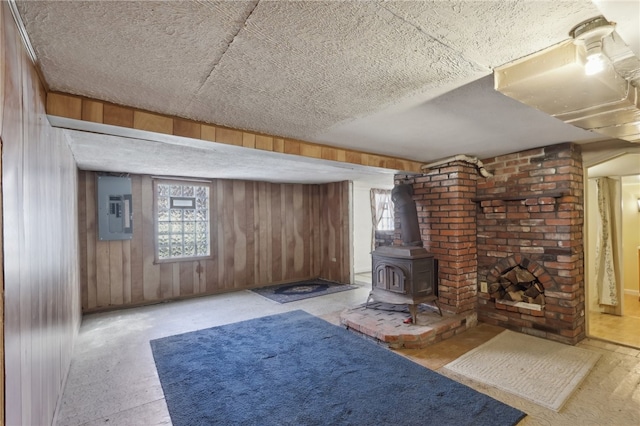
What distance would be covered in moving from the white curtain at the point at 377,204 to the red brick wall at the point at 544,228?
378 cm

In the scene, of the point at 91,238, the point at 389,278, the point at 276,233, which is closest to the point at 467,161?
the point at 389,278

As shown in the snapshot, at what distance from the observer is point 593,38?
1179mm

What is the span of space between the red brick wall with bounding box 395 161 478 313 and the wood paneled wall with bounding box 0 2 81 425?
12.0 ft

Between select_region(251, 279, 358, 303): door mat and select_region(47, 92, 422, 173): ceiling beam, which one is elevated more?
select_region(47, 92, 422, 173): ceiling beam

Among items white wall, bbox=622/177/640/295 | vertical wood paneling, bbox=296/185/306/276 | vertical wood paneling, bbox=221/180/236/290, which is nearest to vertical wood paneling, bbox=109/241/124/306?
vertical wood paneling, bbox=221/180/236/290

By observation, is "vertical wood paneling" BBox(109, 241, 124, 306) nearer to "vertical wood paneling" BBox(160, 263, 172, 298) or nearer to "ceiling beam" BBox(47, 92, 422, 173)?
"vertical wood paneling" BBox(160, 263, 172, 298)

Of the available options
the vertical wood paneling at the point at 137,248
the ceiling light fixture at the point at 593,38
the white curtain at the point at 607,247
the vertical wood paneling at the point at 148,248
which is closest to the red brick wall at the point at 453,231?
the white curtain at the point at 607,247

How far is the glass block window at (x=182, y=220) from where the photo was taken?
505 centimetres

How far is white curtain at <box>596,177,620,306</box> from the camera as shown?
4051 millimetres

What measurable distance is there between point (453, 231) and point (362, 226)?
3893 millimetres

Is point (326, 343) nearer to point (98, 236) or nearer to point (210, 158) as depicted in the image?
point (210, 158)

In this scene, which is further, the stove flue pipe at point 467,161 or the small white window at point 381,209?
the small white window at point 381,209

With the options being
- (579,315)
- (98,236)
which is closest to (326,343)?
(579,315)

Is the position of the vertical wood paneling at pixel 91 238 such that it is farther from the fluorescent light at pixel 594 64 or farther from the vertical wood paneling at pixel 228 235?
the fluorescent light at pixel 594 64
